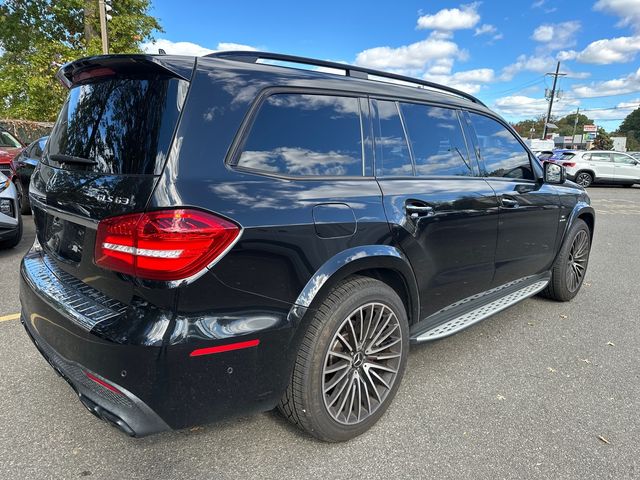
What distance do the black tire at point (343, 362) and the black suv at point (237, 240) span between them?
0.01 metres

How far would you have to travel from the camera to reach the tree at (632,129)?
4275 inches

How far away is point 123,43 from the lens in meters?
17.3

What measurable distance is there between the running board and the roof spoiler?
1.90 m

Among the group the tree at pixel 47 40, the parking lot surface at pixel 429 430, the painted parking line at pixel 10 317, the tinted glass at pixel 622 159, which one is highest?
the tree at pixel 47 40

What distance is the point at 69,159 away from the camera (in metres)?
2.23

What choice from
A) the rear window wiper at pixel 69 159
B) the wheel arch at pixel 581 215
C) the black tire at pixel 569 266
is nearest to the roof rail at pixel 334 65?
the rear window wiper at pixel 69 159

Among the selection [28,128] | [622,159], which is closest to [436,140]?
[28,128]

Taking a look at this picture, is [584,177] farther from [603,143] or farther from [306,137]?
[603,143]

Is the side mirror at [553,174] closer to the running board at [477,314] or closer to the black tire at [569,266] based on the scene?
the black tire at [569,266]

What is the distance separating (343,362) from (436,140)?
5.23 feet

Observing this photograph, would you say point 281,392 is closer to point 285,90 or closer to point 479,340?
point 285,90

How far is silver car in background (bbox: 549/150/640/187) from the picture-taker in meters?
20.7

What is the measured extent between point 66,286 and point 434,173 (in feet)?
7.15

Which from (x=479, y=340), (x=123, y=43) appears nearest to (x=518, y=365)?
(x=479, y=340)
